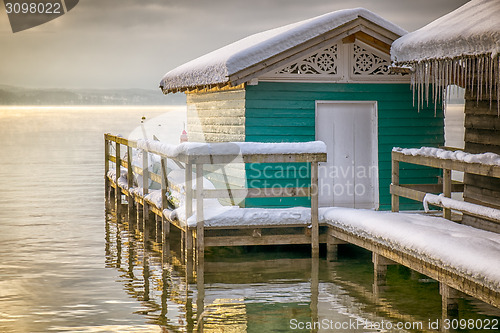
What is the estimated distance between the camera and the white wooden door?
632 inches

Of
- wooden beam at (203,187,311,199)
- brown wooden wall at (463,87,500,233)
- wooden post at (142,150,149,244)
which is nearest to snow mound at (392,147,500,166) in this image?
brown wooden wall at (463,87,500,233)

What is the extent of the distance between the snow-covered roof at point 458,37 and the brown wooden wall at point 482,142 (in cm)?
136

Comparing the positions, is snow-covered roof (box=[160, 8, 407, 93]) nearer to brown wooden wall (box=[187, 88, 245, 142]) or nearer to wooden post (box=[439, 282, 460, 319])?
brown wooden wall (box=[187, 88, 245, 142])

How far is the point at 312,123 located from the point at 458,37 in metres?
5.05

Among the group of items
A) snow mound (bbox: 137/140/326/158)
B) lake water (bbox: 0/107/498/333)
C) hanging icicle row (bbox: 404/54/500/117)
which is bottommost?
lake water (bbox: 0/107/498/333)

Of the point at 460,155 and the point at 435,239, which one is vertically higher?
the point at 460,155

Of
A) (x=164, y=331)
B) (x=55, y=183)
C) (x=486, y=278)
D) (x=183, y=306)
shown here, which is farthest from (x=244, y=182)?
(x=55, y=183)

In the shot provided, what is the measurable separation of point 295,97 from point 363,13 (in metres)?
2.08

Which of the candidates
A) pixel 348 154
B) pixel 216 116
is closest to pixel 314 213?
pixel 348 154

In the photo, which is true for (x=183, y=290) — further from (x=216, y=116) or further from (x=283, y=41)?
(x=216, y=116)

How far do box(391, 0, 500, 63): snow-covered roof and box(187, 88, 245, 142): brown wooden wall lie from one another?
361cm

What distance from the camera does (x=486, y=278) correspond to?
820cm

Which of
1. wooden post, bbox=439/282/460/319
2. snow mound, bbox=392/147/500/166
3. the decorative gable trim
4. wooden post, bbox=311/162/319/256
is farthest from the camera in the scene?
the decorative gable trim

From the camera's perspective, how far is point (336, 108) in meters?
16.0
